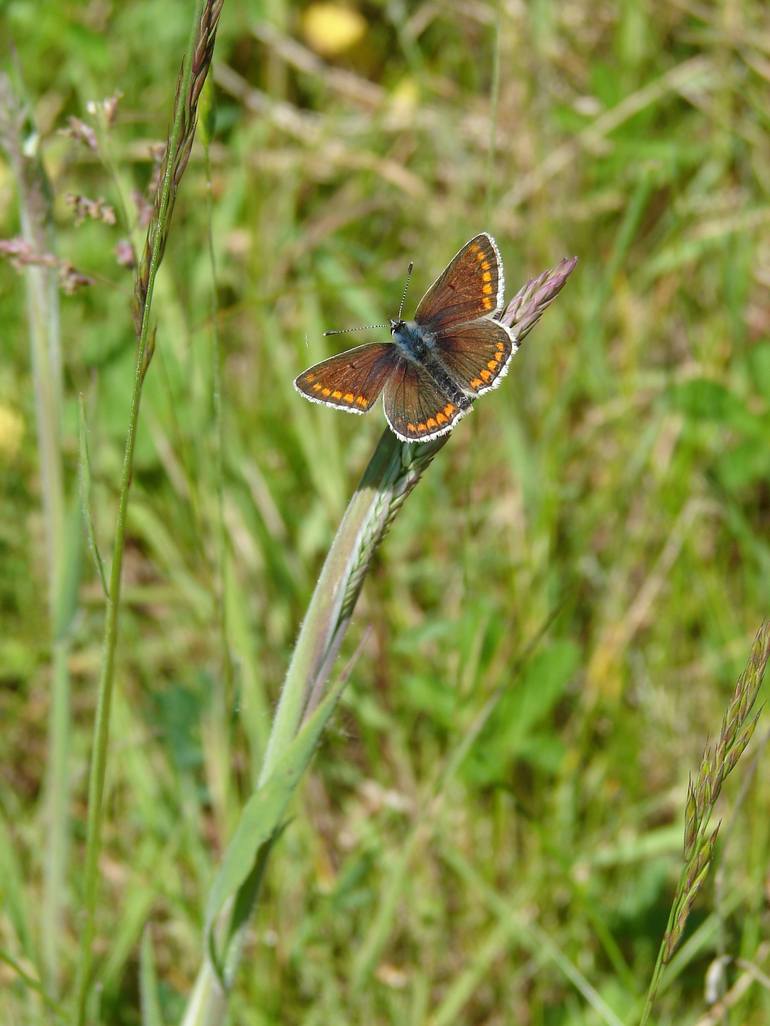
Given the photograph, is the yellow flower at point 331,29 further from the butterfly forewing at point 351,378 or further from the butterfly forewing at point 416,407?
the butterfly forewing at point 416,407

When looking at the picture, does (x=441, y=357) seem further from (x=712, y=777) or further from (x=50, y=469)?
(x=712, y=777)

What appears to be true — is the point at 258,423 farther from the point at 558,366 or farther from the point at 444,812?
the point at 444,812

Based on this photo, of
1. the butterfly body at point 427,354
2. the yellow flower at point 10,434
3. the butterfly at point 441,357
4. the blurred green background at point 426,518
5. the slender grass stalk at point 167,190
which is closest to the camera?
the slender grass stalk at point 167,190

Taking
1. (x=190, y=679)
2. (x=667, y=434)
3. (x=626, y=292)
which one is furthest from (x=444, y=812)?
(x=626, y=292)

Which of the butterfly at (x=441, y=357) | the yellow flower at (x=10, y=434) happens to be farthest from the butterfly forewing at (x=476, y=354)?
the yellow flower at (x=10, y=434)

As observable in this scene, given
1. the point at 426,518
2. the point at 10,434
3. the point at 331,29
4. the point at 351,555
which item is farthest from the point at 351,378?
the point at 331,29

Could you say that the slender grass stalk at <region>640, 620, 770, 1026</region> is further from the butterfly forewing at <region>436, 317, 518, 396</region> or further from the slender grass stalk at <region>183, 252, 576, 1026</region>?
the butterfly forewing at <region>436, 317, 518, 396</region>

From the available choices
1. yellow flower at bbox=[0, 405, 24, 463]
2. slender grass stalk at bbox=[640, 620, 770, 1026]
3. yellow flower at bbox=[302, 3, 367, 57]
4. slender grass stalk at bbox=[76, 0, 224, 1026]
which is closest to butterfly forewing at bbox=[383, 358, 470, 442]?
slender grass stalk at bbox=[76, 0, 224, 1026]
